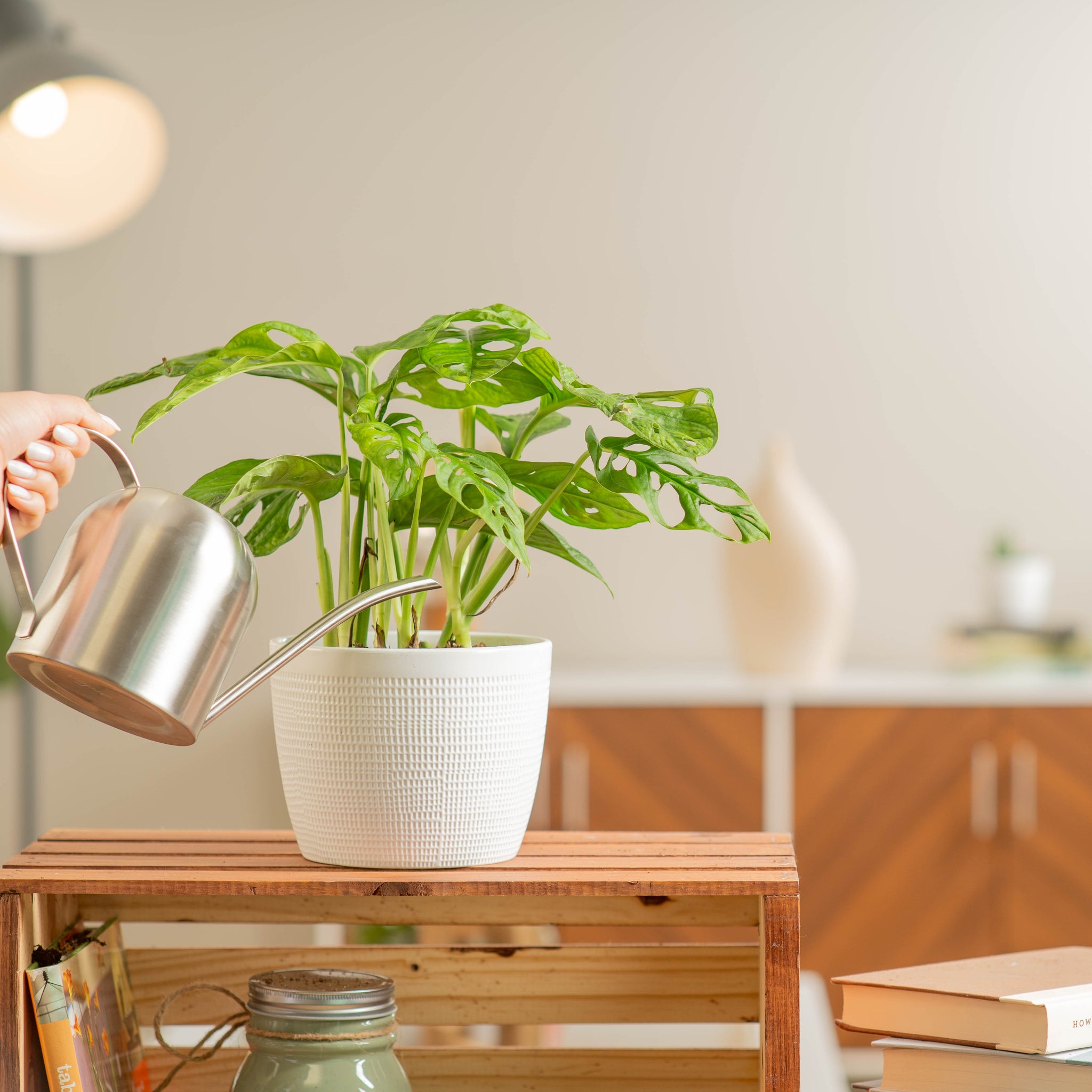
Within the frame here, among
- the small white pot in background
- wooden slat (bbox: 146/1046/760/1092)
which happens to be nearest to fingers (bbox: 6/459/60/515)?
wooden slat (bbox: 146/1046/760/1092)

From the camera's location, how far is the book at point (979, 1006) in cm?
74

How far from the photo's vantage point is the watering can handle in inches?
25.2

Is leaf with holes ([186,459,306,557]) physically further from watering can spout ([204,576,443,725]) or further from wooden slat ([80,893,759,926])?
wooden slat ([80,893,759,926])

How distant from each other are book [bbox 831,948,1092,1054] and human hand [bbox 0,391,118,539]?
57 centimetres

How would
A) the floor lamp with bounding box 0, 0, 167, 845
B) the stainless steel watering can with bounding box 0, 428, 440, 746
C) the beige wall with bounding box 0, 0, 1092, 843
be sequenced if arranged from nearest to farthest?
1. the stainless steel watering can with bounding box 0, 428, 440, 746
2. the floor lamp with bounding box 0, 0, 167, 845
3. the beige wall with bounding box 0, 0, 1092, 843

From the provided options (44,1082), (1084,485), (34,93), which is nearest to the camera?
(44,1082)

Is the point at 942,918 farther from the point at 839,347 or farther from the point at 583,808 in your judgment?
the point at 839,347

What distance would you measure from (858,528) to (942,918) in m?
0.87

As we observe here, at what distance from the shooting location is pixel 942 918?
240 centimetres

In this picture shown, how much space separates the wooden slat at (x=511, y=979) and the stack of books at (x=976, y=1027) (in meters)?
0.11

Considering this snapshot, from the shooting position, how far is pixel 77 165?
233 centimetres

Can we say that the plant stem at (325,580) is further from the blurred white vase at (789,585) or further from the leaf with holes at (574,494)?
the blurred white vase at (789,585)

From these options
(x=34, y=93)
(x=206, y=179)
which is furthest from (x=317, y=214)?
(x=34, y=93)

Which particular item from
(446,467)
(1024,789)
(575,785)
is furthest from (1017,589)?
(446,467)
